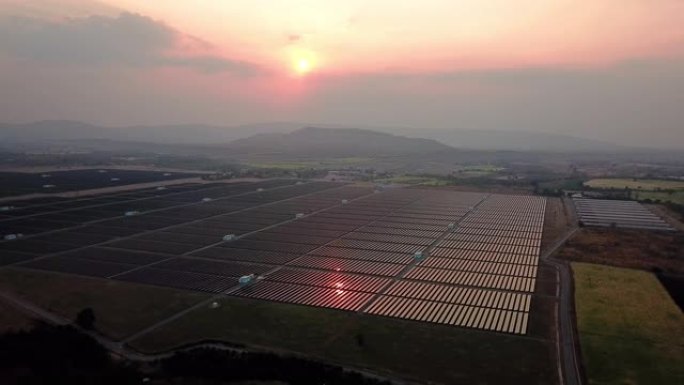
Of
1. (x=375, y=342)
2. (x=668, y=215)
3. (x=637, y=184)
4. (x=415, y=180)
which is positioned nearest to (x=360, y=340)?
(x=375, y=342)

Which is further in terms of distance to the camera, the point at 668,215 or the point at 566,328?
the point at 668,215

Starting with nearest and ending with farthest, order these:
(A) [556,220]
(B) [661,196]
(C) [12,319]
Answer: (C) [12,319] → (A) [556,220] → (B) [661,196]

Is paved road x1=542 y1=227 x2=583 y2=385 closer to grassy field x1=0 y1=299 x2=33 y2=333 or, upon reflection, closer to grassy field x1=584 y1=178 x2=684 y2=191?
grassy field x1=0 y1=299 x2=33 y2=333

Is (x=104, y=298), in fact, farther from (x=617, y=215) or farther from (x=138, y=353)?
(x=617, y=215)

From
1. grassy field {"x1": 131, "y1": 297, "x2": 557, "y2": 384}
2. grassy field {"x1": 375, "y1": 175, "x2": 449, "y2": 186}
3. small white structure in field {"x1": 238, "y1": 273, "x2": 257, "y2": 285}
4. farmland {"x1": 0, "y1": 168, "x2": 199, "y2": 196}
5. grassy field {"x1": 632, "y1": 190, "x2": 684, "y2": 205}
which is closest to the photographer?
grassy field {"x1": 131, "y1": 297, "x2": 557, "y2": 384}

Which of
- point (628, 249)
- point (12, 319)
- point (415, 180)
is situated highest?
point (415, 180)

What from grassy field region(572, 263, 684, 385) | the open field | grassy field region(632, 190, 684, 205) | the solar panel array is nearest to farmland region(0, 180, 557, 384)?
grassy field region(572, 263, 684, 385)
